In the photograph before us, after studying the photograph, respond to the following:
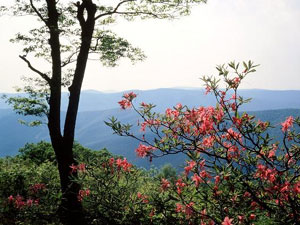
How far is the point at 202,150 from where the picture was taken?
13.6ft

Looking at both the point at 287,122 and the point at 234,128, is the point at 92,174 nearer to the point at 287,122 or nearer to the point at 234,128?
the point at 234,128

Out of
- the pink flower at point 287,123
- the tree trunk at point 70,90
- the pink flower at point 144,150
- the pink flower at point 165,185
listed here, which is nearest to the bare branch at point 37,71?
the tree trunk at point 70,90

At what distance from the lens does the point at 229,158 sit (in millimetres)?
4215

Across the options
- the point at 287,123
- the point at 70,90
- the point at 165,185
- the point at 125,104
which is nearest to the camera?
the point at 287,123

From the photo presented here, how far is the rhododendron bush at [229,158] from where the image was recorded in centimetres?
380

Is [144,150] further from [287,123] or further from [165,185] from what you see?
[287,123]

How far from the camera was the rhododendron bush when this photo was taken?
12.5 feet

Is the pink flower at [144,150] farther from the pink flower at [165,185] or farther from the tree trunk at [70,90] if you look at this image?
the tree trunk at [70,90]

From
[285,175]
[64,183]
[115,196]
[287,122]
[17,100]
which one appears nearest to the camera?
[287,122]

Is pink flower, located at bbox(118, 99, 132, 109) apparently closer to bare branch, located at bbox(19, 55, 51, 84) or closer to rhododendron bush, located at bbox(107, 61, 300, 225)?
rhododendron bush, located at bbox(107, 61, 300, 225)

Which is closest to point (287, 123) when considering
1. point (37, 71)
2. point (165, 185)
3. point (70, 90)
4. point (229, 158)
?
point (229, 158)

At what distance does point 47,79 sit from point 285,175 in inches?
230

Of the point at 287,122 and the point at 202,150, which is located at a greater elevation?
the point at 287,122

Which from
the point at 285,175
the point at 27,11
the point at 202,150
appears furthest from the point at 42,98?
the point at 285,175
